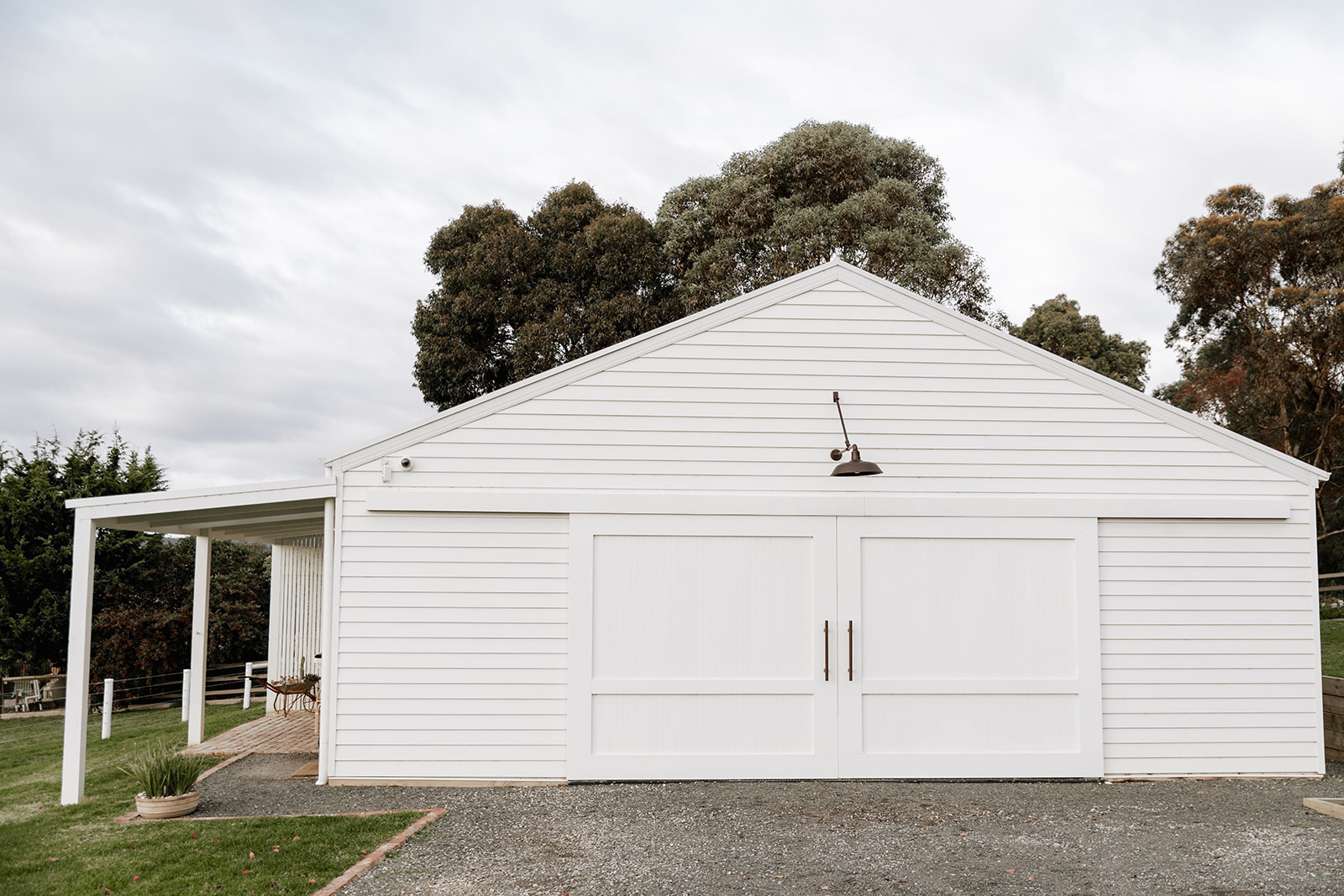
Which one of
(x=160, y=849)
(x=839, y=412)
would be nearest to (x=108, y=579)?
(x=160, y=849)

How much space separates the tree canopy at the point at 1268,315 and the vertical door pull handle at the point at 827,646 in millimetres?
17531

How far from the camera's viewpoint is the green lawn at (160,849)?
4762 mm

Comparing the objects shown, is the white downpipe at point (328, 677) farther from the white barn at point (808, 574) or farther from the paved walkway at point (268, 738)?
the paved walkway at point (268, 738)

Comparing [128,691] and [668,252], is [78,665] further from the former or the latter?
[668,252]

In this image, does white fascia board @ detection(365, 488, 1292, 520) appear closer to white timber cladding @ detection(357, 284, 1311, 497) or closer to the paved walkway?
white timber cladding @ detection(357, 284, 1311, 497)

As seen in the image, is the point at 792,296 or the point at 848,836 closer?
the point at 848,836

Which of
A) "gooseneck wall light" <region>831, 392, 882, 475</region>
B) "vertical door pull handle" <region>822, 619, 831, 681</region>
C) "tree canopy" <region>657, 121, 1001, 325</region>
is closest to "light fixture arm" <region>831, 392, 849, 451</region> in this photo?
"gooseneck wall light" <region>831, 392, 882, 475</region>

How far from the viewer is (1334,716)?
7.86 metres

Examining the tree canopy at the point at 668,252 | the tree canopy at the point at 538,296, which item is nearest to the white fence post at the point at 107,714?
the tree canopy at the point at 538,296

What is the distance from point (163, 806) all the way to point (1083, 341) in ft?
68.2

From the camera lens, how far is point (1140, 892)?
175 inches

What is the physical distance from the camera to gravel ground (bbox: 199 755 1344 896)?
4648mm

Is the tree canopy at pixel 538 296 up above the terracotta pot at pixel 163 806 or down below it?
above

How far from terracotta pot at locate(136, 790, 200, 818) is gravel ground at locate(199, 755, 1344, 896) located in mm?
221
